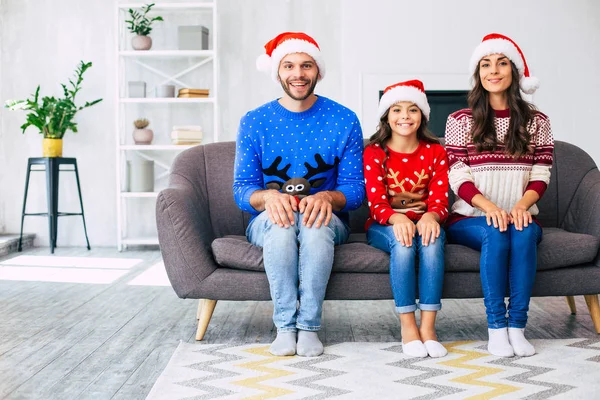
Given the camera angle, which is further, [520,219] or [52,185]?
[52,185]

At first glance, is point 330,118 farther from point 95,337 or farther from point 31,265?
point 31,265

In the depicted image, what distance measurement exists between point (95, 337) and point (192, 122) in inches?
122

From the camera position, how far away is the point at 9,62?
5535mm

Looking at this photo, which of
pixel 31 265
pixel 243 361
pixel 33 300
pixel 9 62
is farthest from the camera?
pixel 9 62

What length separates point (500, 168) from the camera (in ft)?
8.51

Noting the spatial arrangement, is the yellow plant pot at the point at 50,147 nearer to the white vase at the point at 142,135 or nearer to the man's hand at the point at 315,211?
the white vase at the point at 142,135

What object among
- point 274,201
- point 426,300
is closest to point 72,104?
point 274,201

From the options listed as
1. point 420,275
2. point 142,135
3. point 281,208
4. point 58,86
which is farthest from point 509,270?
point 58,86

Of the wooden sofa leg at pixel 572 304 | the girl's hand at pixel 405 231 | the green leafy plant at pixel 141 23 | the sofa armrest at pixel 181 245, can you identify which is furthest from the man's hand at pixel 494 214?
the green leafy plant at pixel 141 23

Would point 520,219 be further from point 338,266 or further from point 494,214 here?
point 338,266

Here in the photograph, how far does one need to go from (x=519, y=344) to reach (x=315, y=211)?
2.53 ft

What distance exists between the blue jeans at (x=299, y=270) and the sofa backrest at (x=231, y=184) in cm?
58

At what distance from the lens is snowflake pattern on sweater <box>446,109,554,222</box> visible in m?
2.58

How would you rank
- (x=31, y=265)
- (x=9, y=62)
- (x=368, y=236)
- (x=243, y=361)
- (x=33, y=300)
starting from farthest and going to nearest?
(x=9, y=62), (x=31, y=265), (x=33, y=300), (x=368, y=236), (x=243, y=361)
